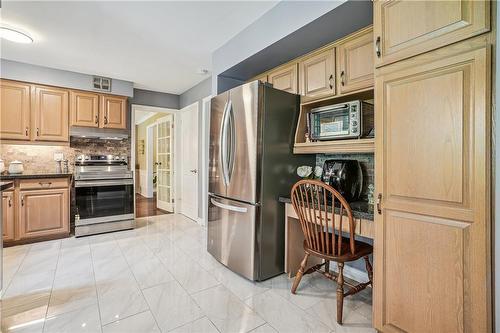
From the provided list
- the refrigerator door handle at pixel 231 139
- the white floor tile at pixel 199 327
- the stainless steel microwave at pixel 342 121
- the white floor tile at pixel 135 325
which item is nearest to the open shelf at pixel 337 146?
the stainless steel microwave at pixel 342 121

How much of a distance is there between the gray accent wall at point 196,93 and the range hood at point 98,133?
126 cm

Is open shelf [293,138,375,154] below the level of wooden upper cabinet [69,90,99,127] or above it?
below

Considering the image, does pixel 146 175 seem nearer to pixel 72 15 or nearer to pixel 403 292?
pixel 72 15

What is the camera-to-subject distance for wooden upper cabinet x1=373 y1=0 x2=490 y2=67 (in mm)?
1134

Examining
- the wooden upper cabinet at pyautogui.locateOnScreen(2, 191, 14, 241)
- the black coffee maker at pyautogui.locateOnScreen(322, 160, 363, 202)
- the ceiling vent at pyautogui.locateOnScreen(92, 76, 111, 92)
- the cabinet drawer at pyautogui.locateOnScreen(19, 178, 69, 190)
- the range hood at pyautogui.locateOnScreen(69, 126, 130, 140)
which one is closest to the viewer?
Answer: the black coffee maker at pyautogui.locateOnScreen(322, 160, 363, 202)

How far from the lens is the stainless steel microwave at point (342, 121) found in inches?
80.1

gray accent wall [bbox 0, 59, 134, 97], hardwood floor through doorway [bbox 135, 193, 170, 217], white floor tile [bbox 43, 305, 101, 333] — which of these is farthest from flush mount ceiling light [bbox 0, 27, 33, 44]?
hardwood floor through doorway [bbox 135, 193, 170, 217]

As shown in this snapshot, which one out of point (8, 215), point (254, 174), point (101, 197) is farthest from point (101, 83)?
point (254, 174)

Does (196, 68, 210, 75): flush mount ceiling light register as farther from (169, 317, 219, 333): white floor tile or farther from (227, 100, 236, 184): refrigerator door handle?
(169, 317, 219, 333): white floor tile

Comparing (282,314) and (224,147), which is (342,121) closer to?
(224,147)

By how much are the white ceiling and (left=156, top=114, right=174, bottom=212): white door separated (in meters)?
1.70

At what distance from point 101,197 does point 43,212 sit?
2.28 ft

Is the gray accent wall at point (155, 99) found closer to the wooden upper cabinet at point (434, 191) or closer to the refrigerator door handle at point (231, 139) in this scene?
the refrigerator door handle at point (231, 139)

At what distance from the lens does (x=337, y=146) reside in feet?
7.15
